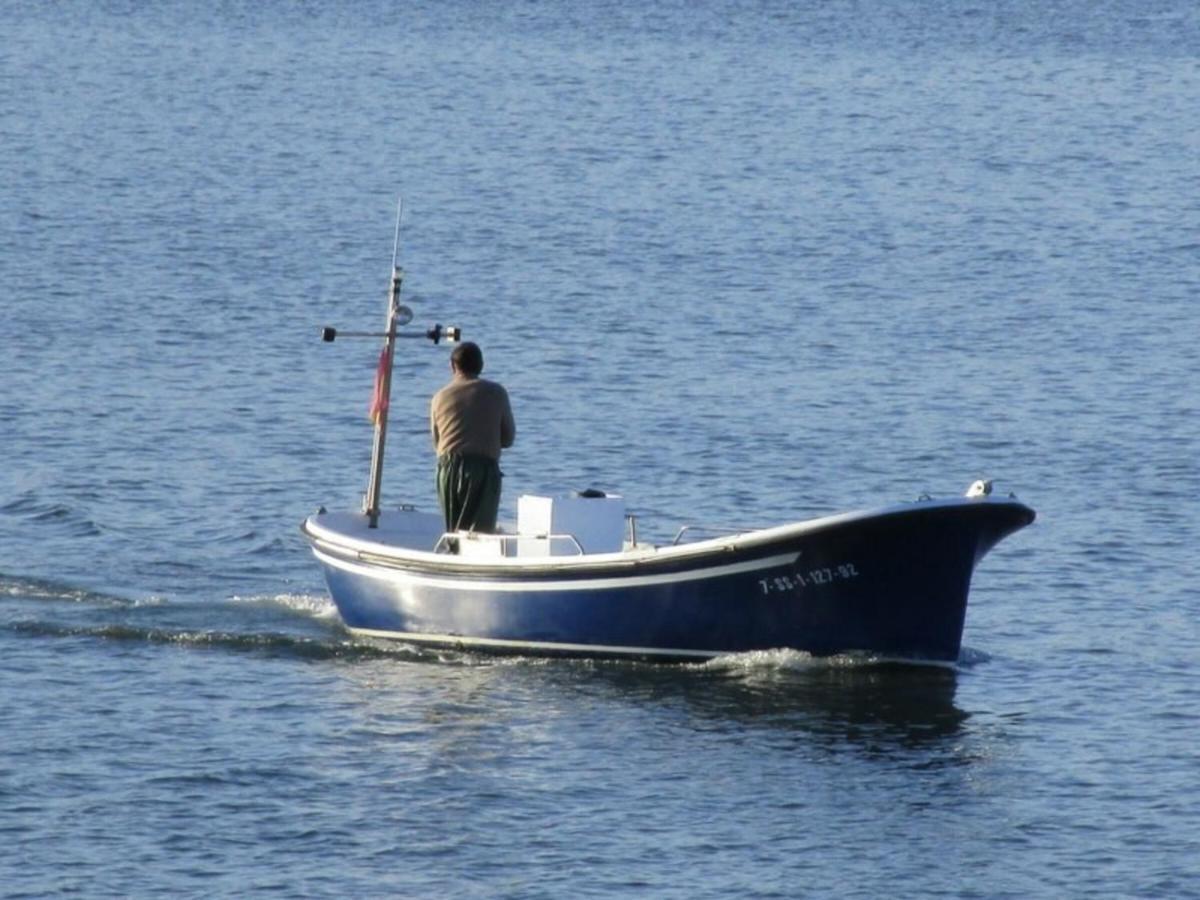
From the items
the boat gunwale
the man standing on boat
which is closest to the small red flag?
the man standing on boat

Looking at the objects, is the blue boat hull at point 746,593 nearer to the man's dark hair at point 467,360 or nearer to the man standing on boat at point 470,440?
the man standing on boat at point 470,440

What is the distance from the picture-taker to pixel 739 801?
741 inches

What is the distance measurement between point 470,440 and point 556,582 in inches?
56.8

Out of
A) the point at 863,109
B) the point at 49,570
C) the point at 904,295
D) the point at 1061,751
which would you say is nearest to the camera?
the point at 1061,751

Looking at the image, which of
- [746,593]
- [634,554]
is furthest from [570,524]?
[746,593]

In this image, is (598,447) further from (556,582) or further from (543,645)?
(556,582)

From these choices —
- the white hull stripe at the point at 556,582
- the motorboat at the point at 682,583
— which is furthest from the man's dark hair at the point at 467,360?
the white hull stripe at the point at 556,582

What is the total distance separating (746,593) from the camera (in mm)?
21125

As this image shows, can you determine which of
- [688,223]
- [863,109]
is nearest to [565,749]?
[688,223]

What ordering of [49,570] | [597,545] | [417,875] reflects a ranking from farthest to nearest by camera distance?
[49,570], [597,545], [417,875]

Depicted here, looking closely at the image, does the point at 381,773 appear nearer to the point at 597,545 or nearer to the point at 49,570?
the point at 597,545

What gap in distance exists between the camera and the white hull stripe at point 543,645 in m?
21.7

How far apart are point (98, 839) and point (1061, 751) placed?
6.68 m

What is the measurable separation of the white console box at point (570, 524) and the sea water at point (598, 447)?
2.94ft
